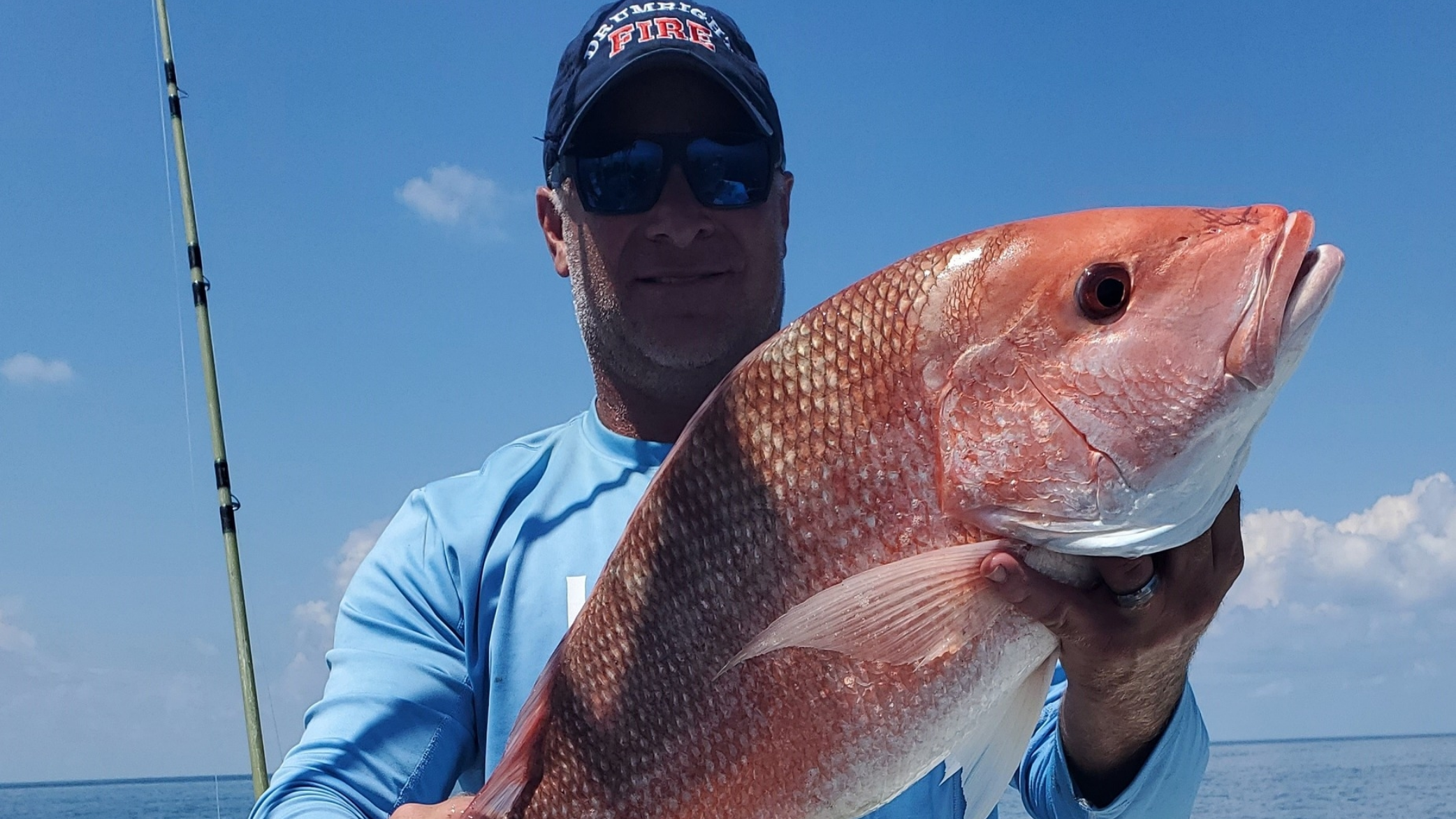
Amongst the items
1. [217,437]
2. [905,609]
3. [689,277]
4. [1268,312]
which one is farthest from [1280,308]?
[217,437]

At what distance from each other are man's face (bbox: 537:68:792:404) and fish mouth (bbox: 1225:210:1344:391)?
1595mm

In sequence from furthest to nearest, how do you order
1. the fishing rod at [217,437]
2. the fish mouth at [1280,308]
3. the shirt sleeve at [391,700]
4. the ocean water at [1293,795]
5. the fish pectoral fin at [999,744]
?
1. the ocean water at [1293,795]
2. the fishing rod at [217,437]
3. the shirt sleeve at [391,700]
4. the fish pectoral fin at [999,744]
5. the fish mouth at [1280,308]

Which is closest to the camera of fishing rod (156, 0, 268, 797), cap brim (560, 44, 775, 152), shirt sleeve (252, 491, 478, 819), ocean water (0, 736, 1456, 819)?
shirt sleeve (252, 491, 478, 819)

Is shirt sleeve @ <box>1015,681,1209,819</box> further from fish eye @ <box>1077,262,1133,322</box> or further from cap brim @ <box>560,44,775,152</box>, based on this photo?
cap brim @ <box>560,44,775,152</box>

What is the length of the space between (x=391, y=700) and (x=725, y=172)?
153cm

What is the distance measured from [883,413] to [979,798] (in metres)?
0.71

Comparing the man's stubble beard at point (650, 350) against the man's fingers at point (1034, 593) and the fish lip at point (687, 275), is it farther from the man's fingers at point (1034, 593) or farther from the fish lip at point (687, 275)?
the man's fingers at point (1034, 593)

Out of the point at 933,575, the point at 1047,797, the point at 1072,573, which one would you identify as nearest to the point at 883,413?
the point at 933,575

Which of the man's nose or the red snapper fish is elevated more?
the man's nose

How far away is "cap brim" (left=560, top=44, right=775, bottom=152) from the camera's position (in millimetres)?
2705

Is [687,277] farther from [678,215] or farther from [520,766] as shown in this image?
[520,766]

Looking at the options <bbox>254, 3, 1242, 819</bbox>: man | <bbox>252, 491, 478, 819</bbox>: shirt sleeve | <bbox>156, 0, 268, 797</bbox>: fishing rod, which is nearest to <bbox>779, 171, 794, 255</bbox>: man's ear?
<bbox>254, 3, 1242, 819</bbox>: man

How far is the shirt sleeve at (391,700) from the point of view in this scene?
2.28 m

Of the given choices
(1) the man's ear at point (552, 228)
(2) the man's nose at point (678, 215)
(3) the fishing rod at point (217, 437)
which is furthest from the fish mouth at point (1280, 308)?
(3) the fishing rod at point (217, 437)
